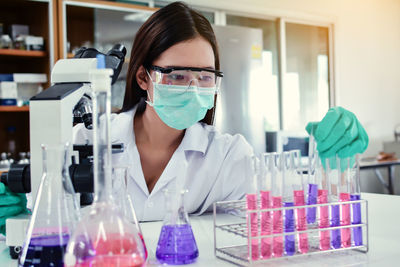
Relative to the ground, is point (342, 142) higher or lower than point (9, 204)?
higher

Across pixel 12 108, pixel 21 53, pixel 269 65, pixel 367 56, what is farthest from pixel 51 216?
pixel 367 56

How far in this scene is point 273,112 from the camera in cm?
440

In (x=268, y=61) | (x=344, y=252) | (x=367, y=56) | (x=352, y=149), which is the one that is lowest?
(x=344, y=252)

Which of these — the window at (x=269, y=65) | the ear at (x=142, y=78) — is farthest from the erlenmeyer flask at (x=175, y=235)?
the window at (x=269, y=65)

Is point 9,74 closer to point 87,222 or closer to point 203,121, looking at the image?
point 203,121

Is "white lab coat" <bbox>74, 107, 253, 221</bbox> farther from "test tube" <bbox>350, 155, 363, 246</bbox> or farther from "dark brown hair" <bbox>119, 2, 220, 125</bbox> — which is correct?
"test tube" <bbox>350, 155, 363, 246</bbox>

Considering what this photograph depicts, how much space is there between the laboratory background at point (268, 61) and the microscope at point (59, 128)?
91 cm

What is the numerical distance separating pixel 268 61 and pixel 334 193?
3583 mm

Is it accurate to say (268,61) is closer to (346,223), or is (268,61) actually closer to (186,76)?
(186,76)

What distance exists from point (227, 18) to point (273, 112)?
1.03m

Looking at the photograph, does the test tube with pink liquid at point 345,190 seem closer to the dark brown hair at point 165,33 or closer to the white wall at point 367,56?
the dark brown hair at point 165,33

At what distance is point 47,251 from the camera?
2.30 feet

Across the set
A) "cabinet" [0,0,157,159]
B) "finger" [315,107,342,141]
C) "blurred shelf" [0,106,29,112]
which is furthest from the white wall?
"finger" [315,107,342,141]

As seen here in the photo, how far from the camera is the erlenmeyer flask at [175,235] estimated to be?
83 centimetres
